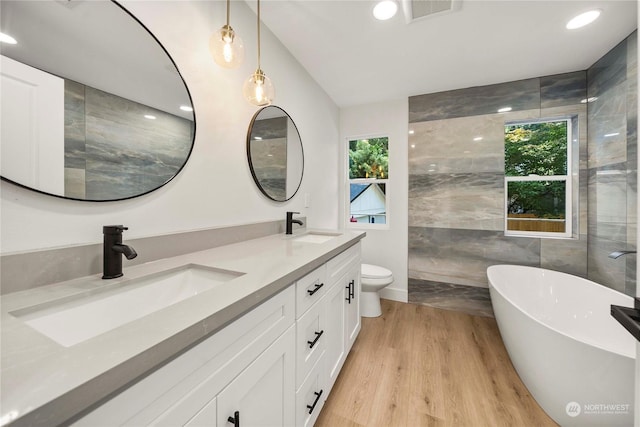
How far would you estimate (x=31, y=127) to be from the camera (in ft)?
2.38

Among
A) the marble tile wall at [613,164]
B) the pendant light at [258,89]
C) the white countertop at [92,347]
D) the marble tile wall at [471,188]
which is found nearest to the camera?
the white countertop at [92,347]

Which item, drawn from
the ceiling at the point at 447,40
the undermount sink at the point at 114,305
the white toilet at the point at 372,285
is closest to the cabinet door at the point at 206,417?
the undermount sink at the point at 114,305

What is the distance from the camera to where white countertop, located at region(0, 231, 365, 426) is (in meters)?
0.33

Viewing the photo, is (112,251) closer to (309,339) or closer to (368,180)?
(309,339)

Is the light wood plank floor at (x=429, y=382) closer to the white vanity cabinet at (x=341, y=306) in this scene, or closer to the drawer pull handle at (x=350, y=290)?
the white vanity cabinet at (x=341, y=306)

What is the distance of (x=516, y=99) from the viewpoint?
2.50 m

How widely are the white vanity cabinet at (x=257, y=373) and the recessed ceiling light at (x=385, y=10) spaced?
1589 mm

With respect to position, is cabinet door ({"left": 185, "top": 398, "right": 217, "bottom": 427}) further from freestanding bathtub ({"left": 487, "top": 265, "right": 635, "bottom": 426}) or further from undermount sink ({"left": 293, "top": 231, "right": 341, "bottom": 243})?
freestanding bathtub ({"left": 487, "top": 265, "right": 635, "bottom": 426})

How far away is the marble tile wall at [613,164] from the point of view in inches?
70.3

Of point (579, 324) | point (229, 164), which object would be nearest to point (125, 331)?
point (229, 164)

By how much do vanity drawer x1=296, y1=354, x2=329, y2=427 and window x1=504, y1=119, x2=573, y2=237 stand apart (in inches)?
96.8

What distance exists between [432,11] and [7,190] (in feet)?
7.30

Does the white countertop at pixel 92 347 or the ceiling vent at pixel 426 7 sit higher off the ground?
the ceiling vent at pixel 426 7

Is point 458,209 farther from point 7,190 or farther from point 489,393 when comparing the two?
point 7,190
